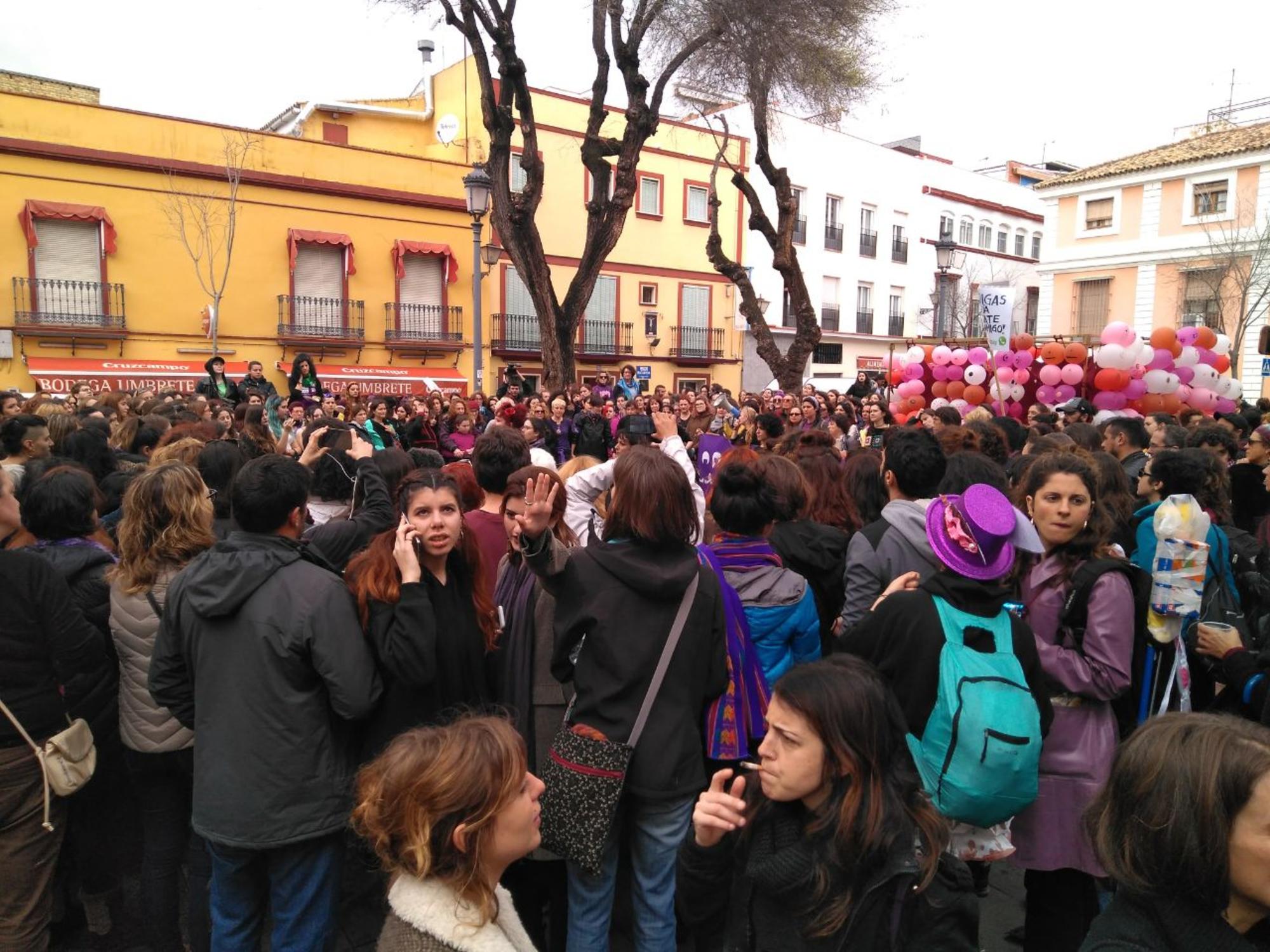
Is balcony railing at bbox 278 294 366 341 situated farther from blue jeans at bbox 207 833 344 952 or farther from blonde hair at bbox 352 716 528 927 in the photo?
blonde hair at bbox 352 716 528 927

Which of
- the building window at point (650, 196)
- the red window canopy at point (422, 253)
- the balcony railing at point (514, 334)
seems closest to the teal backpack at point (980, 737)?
the red window canopy at point (422, 253)

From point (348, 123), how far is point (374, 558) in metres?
24.1

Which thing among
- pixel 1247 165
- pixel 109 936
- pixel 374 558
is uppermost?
pixel 1247 165

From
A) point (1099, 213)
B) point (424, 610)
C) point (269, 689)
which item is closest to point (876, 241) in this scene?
point (1099, 213)

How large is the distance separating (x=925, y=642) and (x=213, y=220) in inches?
789

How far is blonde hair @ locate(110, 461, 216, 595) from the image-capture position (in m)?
2.88

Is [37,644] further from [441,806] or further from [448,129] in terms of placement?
[448,129]

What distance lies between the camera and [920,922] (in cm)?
173

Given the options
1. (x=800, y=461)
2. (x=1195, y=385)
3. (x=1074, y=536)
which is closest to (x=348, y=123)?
(x=1195, y=385)

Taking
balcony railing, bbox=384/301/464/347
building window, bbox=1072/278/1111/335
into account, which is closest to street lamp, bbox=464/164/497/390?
balcony railing, bbox=384/301/464/347

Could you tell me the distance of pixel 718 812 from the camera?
5.68 ft

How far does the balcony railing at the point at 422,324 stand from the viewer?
832 inches

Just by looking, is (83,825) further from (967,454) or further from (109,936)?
(967,454)

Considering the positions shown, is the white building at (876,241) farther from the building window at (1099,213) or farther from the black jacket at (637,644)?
the black jacket at (637,644)
